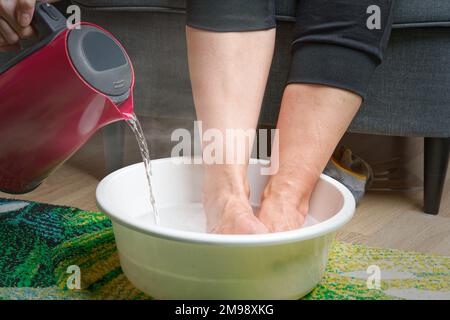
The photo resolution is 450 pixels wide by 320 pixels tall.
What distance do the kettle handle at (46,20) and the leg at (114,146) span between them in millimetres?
517

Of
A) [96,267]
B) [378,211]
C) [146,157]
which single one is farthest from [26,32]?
[378,211]

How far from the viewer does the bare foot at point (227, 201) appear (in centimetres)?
82

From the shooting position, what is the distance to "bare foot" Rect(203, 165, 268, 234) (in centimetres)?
82

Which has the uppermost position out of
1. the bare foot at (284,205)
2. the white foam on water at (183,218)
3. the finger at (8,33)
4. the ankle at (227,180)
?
the finger at (8,33)

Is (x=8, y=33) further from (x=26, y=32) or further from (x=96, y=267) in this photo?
(x=96, y=267)

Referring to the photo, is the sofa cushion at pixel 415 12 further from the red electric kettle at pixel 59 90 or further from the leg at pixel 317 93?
the red electric kettle at pixel 59 90

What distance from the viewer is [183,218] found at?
1.01 metres

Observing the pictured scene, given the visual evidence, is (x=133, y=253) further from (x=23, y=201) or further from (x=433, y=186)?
(x=433, y=186)

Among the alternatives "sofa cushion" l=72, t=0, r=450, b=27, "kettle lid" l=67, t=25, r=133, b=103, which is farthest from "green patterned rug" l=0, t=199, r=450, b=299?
"sofa cushion" l=72, t=0, r=450, b=27

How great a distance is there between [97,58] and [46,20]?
101mm

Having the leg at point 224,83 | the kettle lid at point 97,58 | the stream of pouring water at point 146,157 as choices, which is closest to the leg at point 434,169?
the leg at point 224,83

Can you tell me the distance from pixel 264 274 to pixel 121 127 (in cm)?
72

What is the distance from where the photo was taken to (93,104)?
804 mm
